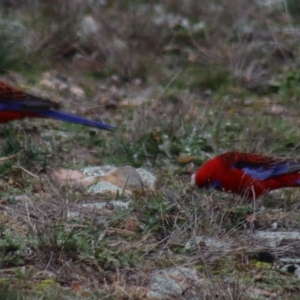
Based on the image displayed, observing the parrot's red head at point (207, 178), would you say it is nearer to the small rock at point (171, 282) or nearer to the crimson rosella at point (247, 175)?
the crimson rosella at point (247, 175)

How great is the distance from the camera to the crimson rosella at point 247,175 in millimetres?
5629

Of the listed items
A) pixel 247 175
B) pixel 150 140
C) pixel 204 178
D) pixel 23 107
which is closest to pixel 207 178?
pixel 204 178

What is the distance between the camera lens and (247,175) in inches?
223

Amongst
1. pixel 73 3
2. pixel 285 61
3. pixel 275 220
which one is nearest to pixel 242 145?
pixel 275 220

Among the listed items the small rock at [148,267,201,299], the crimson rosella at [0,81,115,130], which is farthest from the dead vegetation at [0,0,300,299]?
the crimson rosella at [0,81,115,130]

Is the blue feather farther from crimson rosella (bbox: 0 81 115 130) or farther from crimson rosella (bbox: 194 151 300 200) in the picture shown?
crimson rosella (bbox: 194 151 300 200)

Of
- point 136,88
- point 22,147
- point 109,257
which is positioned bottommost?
point 136,88

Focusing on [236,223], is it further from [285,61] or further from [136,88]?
[285,61]

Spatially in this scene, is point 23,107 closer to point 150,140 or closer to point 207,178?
point 150,140

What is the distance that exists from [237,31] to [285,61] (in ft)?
2.34

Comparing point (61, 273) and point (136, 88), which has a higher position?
point (61, 273)

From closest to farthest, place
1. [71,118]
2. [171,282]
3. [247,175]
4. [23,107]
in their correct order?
[171,282] → [247,175] → [23,107] → [71,118]

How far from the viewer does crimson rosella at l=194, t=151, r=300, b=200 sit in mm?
5629

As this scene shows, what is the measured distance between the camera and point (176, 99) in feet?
25.4
